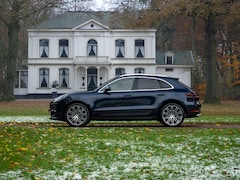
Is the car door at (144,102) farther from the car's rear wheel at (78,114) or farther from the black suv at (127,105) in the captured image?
the car's rear wheel at (78,114)

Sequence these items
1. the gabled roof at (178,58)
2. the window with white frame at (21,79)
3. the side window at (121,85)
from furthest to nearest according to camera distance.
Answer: the gabled roof at (178,58) < the window with white frame at (21,79) < the side window at (121,85)

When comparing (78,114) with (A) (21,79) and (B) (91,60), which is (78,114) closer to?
A: (B) (91,60)

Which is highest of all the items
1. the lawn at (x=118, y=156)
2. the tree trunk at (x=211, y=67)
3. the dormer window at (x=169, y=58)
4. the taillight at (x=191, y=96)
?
the dormer window at (x=169, y=58)

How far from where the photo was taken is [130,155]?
8.19 meters

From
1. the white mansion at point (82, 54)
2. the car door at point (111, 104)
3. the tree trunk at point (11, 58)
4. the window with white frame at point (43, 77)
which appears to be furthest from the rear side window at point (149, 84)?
the window with white frame at point (43, 77)

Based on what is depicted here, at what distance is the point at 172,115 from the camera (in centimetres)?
1422

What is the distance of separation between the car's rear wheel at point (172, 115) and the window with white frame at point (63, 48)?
44.8 m

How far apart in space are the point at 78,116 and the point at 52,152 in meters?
5.81

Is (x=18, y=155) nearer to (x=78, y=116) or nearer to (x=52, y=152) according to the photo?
(x=52, y=152)

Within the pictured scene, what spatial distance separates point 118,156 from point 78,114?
6.20 metres

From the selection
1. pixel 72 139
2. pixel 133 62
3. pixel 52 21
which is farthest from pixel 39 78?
pixel 72 139

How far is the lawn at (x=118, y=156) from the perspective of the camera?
688 cm

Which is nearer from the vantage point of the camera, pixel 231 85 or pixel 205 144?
pixel 205 144

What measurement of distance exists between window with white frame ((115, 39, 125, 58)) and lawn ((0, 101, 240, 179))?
4761cm
